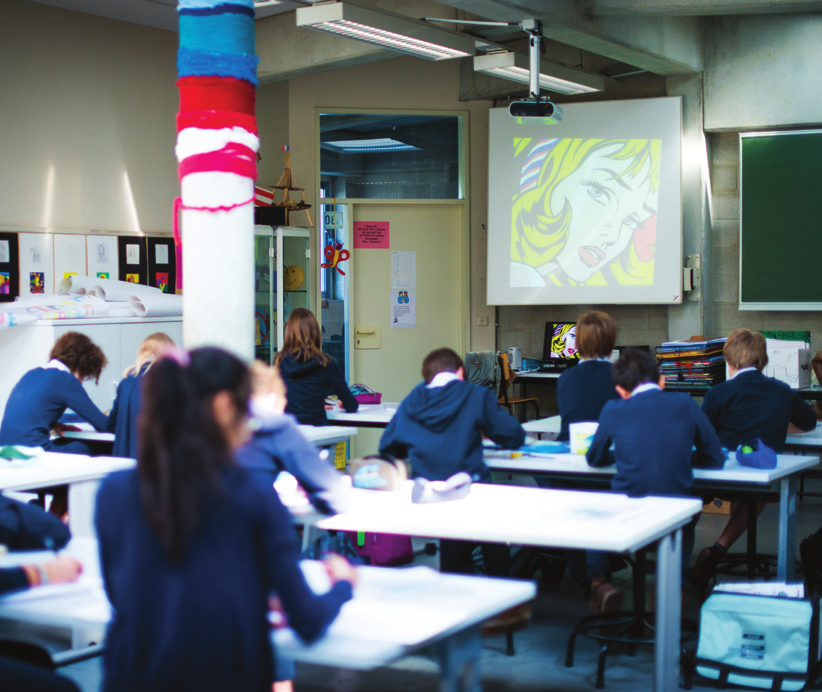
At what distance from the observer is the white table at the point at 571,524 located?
2.79m

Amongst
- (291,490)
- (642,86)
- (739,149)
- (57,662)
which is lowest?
(57,662)

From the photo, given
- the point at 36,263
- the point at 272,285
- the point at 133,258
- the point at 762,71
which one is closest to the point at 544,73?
the point at 762,71

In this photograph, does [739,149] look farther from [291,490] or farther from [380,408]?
[291,490]

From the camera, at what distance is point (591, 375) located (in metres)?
4.59

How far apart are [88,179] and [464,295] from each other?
341cm

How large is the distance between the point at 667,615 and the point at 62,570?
1.74m

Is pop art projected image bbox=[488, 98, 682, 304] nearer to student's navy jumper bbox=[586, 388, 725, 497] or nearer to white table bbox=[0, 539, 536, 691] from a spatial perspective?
student's navy jumper bbox=[586, 388, 725, 497]

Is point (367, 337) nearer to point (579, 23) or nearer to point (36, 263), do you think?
point (36, 263)

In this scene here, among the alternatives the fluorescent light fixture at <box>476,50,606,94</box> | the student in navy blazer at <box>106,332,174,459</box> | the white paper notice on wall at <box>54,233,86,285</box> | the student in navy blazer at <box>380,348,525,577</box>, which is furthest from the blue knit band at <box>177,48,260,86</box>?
the white paper notice on wall at <box>54,233,86,285</box>

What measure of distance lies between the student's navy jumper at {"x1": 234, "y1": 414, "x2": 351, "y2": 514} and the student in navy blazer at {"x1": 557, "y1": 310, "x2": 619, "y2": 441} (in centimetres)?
181

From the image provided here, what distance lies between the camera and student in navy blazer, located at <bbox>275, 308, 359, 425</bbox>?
5.31 m

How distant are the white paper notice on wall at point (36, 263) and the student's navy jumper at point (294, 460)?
13.8 feet

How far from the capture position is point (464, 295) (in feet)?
29.1

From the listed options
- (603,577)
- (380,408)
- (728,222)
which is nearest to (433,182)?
(728,222)
